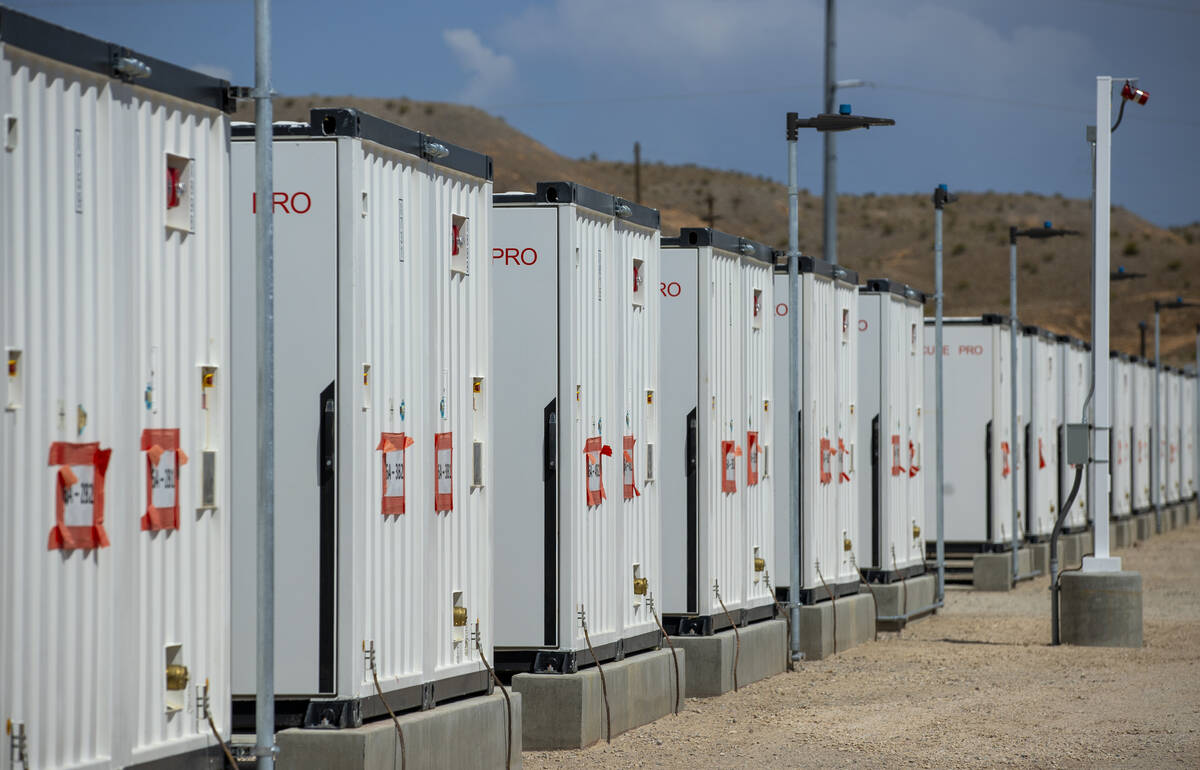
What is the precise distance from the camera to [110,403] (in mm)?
7184

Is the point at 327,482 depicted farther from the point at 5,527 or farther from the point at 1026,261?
the point at 1026,261

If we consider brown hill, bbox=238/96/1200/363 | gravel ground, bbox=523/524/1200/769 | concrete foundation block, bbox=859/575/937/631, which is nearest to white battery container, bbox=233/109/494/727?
gravel ground, bbox=523/524/1200/769

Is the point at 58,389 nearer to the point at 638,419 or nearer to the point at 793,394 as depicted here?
the point at 638,419

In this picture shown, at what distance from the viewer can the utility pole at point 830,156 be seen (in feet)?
131

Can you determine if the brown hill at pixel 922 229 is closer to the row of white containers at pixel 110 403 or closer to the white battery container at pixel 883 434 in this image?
the white battery container at pixel 883 434

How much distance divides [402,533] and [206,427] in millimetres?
2067

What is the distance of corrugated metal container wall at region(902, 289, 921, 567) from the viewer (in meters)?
22.3

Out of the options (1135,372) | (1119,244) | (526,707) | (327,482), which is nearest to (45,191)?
(327,482)

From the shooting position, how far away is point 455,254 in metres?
10.7

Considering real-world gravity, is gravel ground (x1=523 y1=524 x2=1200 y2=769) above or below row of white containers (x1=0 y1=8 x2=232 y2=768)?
below

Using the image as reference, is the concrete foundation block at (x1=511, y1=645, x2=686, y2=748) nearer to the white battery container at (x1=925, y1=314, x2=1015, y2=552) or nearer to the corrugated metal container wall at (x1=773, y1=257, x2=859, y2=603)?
the corrugated metal container wall at (x1=773, y1=257, x2=859, y2=603)

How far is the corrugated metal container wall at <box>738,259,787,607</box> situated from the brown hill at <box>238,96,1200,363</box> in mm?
67652

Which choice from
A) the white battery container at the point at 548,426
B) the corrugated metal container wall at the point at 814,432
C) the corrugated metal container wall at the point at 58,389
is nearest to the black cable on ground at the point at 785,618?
the corrugated metal container wall at the point at 814,432

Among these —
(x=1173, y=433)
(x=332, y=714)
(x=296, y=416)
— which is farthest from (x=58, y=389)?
(x=1173, y=433)
